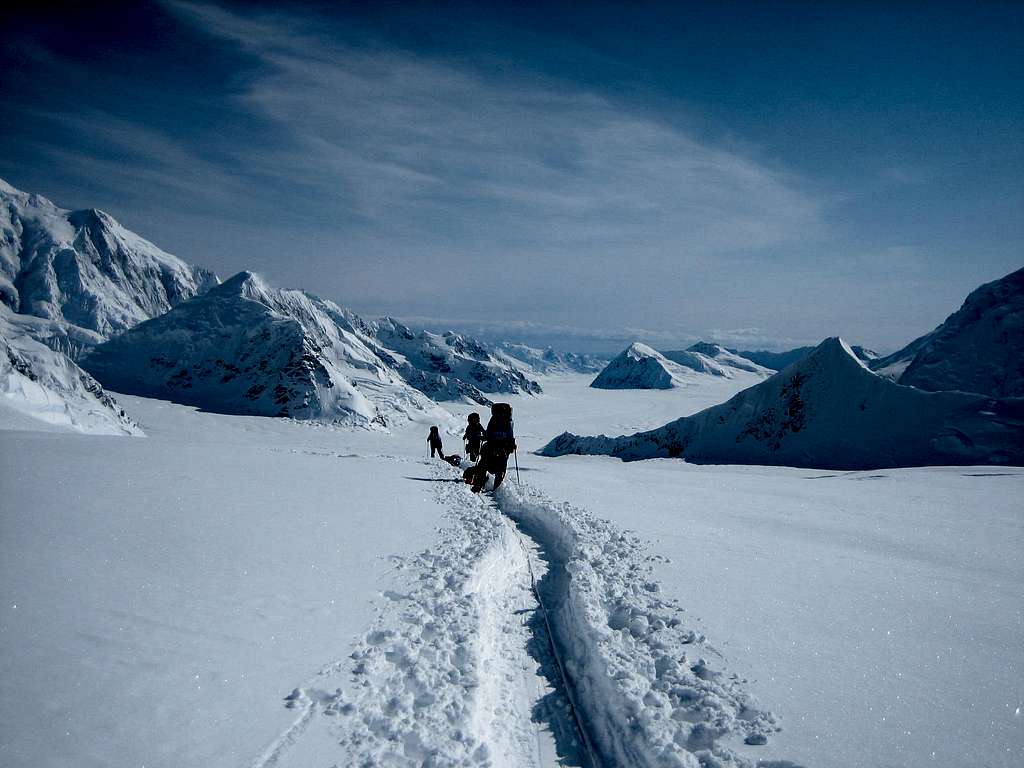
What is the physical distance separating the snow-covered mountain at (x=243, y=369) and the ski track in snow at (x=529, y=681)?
53148 millimetres

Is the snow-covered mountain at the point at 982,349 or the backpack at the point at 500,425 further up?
the snow-covered mountain at the point at 982,349

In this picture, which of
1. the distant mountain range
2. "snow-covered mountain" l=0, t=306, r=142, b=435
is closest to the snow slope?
"snow-covered mountain" l=0, t=306, r=142, b=435

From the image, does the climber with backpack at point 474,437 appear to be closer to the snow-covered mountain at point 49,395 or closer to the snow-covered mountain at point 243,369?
the snow-covered mountain at point 49,395

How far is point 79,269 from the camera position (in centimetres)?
14125

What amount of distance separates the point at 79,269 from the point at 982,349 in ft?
641

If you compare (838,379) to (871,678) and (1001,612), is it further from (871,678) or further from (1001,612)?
(871,678)

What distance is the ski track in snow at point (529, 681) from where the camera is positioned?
3986 millimetres

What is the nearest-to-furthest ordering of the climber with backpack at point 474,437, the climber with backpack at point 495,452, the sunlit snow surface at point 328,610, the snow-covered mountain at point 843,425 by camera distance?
the sunlit snow surface at point 328,610 < the climber with backpack at point 495,452 < the climber with backpack at point 474,437 < the snow-covered mountain at point 843,425

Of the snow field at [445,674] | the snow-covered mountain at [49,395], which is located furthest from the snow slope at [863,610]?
the snow-covered mountain at [49,395]

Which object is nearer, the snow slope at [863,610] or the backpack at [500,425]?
the snow slope at [863,610]

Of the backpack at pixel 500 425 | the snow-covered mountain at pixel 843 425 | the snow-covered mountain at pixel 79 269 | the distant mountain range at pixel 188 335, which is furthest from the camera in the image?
the snow-covered mountain at pixel 79 269

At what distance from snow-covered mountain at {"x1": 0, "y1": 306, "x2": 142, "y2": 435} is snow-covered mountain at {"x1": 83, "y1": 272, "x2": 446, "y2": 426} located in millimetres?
27749

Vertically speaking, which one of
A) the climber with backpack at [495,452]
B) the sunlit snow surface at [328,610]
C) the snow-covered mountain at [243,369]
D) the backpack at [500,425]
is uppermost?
the snow-covered mountain at [243,369]

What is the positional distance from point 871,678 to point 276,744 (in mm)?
5302
